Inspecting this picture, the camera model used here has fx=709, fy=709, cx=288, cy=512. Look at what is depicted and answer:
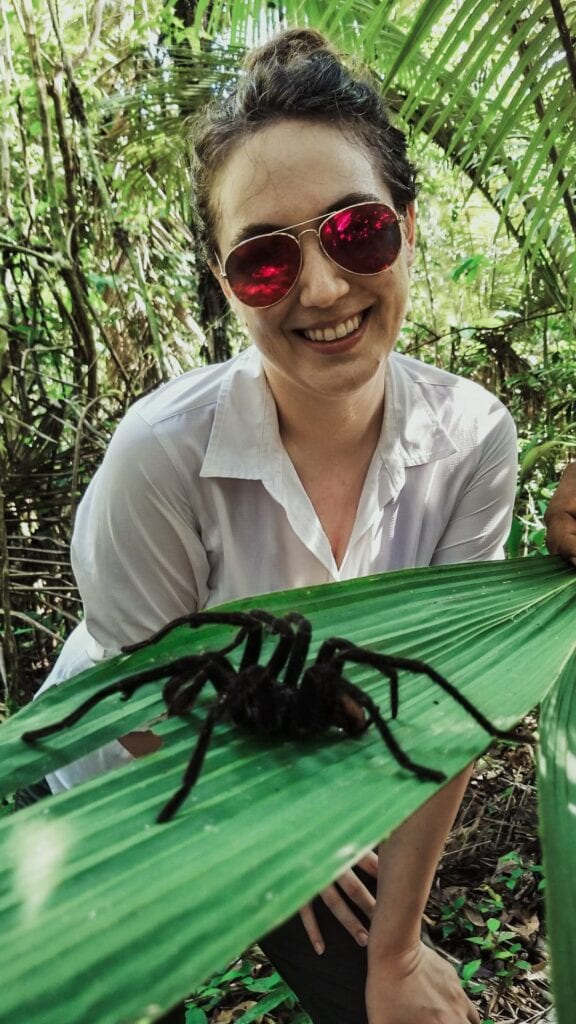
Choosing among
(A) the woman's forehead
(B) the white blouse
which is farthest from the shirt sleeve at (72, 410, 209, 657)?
(A) the woman's forehead

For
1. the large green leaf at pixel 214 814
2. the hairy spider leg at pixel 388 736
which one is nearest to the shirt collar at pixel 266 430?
the large green leaf at pixel 214 814

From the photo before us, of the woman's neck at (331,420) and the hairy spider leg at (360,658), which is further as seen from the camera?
the woman's neck at (331,420)

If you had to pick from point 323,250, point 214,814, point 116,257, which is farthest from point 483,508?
point 116,257

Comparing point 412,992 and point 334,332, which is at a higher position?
point 334,332

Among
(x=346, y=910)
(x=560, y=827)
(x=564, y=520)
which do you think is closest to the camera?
(x=560, y=827)

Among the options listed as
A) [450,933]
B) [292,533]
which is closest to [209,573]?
[292,533]

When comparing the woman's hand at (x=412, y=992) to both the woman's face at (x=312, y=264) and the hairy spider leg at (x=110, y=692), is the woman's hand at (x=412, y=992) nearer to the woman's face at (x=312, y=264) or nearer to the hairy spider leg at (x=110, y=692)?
the hairy spider leg at (x=110, y=692)

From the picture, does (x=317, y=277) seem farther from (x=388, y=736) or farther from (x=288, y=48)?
(x=388, y=736)
